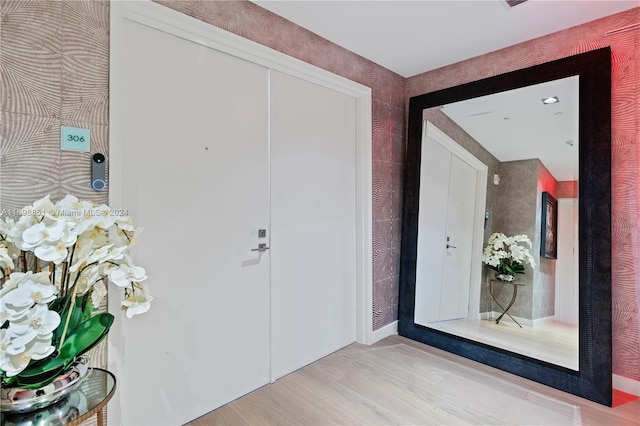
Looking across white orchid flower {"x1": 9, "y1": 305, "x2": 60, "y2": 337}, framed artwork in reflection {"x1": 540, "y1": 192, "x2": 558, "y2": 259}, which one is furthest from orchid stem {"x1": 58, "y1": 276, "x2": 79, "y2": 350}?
framed artwork in reflection {"x1": 540, "y1": 192, "x2": 558, "y2": 259}

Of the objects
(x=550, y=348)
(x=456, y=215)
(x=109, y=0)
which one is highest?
(x=109, y=0)

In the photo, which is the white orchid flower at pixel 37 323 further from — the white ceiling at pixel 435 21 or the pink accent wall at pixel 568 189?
the pink accent wall at pixel 568 189

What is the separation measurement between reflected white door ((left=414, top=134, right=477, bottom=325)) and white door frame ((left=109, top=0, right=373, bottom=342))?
532 millimetres

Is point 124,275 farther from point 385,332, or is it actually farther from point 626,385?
point 626,385

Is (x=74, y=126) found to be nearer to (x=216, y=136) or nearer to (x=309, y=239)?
(x=216, y=136)

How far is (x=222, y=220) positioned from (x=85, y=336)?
930 millimetres

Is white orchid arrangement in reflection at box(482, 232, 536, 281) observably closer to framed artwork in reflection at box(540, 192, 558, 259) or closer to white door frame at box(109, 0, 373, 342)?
framed artwork in reflection at box(540, 192, 558, 259)

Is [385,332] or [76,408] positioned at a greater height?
[76,408]

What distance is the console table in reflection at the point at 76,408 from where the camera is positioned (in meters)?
1.03

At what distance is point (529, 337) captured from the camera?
7.93 feet

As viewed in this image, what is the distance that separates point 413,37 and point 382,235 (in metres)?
1.63

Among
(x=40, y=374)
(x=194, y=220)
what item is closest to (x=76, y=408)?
(x=40, y=374)

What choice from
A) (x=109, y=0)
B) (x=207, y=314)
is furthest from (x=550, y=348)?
(x=109, y=0)

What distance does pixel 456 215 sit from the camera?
112 inches
